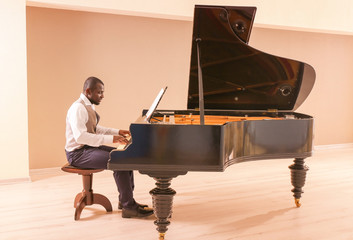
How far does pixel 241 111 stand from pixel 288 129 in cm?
79

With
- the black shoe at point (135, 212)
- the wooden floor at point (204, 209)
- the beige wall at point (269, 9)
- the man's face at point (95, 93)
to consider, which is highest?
the beige wall at point (269, 9)

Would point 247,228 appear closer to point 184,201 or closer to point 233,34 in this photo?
point 184,201

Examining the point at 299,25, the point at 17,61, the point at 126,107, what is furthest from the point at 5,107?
the point at 299,25

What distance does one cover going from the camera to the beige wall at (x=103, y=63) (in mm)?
4949

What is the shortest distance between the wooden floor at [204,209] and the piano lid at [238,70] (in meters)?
0.96

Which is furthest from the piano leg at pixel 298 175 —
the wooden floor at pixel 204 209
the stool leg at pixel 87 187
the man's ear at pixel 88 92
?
the man's ear at pixel 88 92

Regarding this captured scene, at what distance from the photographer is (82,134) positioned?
3.10 metres

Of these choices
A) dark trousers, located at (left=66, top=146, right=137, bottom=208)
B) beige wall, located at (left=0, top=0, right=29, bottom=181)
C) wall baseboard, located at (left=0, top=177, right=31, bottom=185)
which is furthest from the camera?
wall baseboard, located at (left=0, top=177, right=31, bottom=185)

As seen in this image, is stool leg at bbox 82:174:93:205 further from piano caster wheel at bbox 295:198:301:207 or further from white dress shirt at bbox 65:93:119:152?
piano caster wheel at bbox 295:198:301:207

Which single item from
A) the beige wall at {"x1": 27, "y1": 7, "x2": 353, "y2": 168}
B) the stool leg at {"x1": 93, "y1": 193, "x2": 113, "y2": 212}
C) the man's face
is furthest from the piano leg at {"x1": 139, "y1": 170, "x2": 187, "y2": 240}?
the beige wall at {"x1": 27, "y1": 7, "x2": 353, "y2": 168}

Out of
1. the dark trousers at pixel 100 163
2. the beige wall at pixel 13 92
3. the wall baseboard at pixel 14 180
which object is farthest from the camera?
→ the wall baseboard at pixel 14 180

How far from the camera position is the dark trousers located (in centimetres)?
315

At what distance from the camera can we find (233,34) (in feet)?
10.4

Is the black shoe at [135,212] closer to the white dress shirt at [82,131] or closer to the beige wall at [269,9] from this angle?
the white dress shirt at [82,131]
